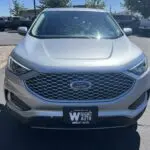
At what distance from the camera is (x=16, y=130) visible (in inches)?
239

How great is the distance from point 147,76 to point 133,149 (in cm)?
88

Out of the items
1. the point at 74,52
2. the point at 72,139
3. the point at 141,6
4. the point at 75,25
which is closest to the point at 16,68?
the point at 74,52

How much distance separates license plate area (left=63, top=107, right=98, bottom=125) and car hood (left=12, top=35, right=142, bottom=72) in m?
0.48

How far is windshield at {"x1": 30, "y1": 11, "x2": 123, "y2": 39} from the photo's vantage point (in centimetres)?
660

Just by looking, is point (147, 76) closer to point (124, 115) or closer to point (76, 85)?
point (124, 115)

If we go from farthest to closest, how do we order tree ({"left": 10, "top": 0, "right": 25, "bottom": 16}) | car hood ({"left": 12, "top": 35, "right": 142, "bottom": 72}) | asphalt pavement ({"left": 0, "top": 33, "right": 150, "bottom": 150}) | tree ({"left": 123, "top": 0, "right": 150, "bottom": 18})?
1. tree ({"left": 10, "top": 0, "right": 25, "bottom": 16})
2. tree ({"left": 123, "top": 0, "right": 150, "bottom": 18})
3. asphalt pavement ({"left": 0, "top": 33, "right": 150, "bottom": 150})
4. car hood ({"left": 12, "top": 35, "right": 142, "bottom": 72})

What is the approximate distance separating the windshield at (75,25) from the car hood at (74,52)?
0.39 meters

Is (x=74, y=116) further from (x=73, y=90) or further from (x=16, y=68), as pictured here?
(x=16, y=68)

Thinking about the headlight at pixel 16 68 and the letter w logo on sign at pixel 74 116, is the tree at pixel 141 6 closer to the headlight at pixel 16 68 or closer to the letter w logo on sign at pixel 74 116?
the headlight at pixel 16 68

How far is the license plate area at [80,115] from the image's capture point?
4922 millimetres

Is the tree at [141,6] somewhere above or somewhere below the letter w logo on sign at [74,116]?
below

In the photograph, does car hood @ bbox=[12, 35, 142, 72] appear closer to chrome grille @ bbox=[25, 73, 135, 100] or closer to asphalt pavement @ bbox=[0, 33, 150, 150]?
chrome grille @ bbox=[25, 73, 135, 100]

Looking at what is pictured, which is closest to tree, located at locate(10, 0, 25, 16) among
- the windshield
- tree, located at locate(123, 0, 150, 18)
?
tree, located at locate(123, 0, 150, 18)

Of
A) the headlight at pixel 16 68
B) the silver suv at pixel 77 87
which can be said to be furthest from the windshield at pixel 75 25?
the silver suv at pixel 77 87
